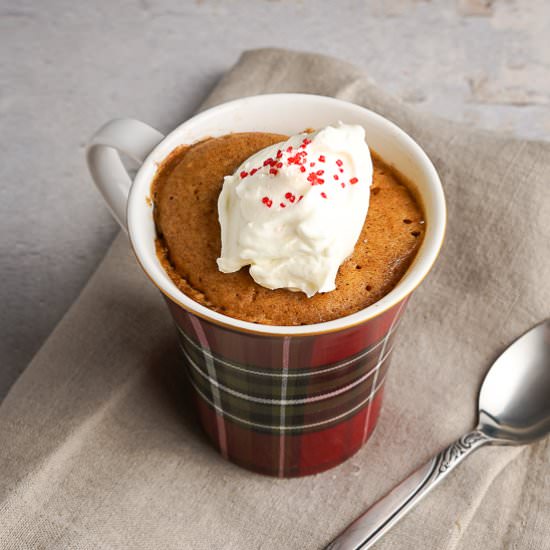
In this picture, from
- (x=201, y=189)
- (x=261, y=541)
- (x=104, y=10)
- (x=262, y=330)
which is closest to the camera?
(x=262, y=330)

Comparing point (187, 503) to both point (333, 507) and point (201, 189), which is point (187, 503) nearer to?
point (333, 507)

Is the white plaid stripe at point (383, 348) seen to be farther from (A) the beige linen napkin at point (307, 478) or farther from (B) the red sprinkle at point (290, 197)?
(B) the red sprinkle at point (290, 197)

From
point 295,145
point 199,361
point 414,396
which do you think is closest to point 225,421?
point 199,361

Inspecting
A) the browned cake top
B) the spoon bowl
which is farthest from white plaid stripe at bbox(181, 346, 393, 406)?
the spoon bowl

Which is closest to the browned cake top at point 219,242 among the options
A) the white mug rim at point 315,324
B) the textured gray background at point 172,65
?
the white mug rim at point 315,324

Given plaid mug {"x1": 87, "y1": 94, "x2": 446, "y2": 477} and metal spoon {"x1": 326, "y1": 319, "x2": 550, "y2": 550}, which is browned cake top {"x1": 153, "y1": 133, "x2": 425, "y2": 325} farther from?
metal spoon {"x1": 326, "y1": 319, "x2": 550, "y2": 550}
